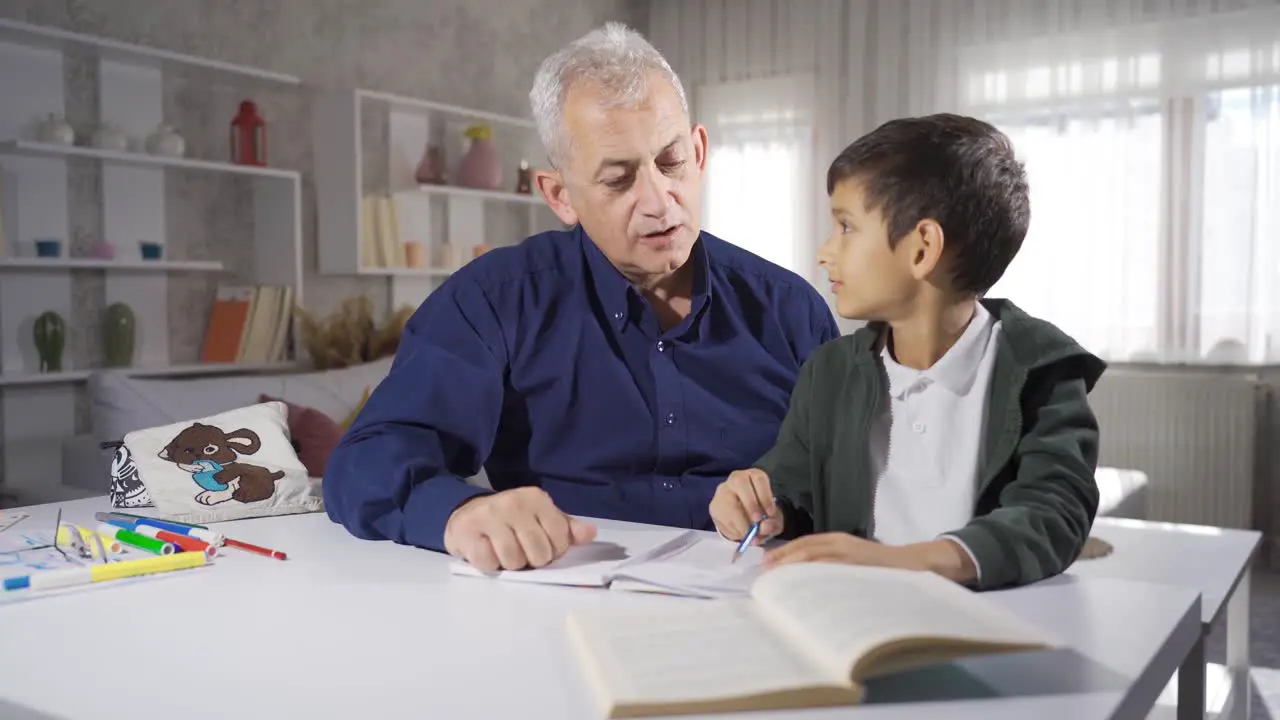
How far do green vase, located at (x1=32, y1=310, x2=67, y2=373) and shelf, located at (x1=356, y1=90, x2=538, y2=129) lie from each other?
4.52 ft

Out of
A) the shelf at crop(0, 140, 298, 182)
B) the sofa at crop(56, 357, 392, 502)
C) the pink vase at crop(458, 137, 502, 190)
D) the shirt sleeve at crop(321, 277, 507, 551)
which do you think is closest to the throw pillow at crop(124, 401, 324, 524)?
the shirt sleeve at crop(321, 277, 507, 551)

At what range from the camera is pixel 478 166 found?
14.9 ft

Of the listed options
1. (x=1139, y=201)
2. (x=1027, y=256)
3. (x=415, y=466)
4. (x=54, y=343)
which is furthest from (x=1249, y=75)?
(x=54, y=343)

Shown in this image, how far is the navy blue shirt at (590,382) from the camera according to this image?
1.42 meters

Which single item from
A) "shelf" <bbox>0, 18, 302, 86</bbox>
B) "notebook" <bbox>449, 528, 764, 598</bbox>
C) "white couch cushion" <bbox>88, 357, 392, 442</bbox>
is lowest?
"white couch cushion" <bbox>88, 357, 392, 442</bbox>

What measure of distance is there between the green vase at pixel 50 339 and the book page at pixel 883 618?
313 cm

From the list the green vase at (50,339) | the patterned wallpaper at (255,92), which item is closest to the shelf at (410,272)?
the patterned wallpaper at (255,92)

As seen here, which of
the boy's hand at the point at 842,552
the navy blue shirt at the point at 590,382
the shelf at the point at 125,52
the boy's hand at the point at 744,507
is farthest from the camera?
the shelf at the point at 125,52

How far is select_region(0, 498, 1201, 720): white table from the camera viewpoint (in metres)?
0.63

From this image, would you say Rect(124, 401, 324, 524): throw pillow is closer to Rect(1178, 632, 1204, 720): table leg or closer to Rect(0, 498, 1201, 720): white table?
A: Rect(0, 498, 1201, 720): white table

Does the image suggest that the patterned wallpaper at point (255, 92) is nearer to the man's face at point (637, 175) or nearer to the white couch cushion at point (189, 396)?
the white couch cushion at point (189, 396)

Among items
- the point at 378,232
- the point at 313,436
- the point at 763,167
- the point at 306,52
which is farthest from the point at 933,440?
the point at 763,167

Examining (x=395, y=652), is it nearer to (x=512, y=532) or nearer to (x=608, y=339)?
(x=512, y=532)

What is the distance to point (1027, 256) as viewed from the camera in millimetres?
4680
